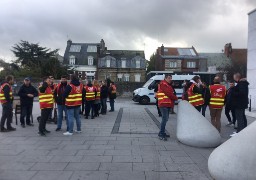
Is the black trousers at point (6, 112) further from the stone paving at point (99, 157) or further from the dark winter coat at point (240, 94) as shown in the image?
the dark winter coat at point (240, 94)

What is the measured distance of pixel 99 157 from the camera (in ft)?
21.5

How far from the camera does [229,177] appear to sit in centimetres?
481

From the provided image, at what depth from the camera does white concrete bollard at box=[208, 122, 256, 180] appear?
4.72 meters

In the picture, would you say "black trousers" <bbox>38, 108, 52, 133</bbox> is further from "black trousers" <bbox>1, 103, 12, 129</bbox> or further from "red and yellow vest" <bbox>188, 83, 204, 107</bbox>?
"red and yellow vest" <bbox>188, 83, 204, 107</bbox>

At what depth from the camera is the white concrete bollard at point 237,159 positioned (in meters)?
4.72

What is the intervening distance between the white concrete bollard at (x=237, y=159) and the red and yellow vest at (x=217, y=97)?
13.3 feet

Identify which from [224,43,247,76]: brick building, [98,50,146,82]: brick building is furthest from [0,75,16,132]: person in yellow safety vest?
[224,43,247,76]: brick building

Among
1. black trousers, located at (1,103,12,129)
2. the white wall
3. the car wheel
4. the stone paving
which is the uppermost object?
the white wall

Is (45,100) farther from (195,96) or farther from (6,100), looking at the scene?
(195,96)

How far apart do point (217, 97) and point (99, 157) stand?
14.6 ft

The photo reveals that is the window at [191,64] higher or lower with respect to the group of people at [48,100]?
higher

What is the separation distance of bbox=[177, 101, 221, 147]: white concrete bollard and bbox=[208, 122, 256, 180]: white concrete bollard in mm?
2381

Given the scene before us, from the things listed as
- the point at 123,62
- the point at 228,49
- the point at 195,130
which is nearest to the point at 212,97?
the point at 195,130

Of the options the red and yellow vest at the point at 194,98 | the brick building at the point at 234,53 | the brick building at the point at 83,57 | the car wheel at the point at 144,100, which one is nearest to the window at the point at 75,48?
the brick building at the point at 83,57
